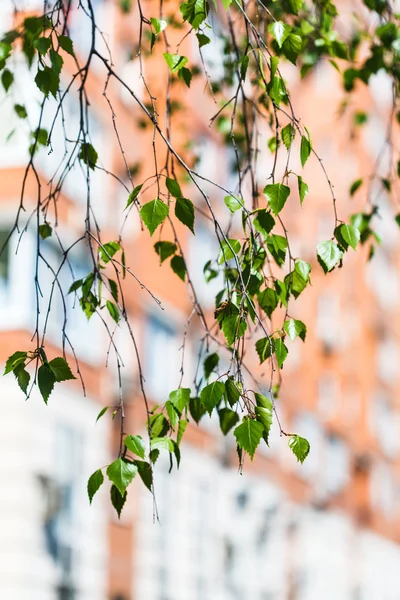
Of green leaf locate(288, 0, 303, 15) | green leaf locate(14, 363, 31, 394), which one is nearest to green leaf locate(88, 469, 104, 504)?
green leaf locate(14, 363, 31, 394)

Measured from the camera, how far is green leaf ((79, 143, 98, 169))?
14.6 ft

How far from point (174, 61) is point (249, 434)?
1427mm

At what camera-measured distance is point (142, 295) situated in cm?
2239

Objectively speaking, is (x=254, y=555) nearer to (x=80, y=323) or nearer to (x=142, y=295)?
(x=142, y=295)

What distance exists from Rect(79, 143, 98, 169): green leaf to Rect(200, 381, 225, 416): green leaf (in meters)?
1.15

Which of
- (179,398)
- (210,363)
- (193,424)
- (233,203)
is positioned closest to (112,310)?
(179,398)

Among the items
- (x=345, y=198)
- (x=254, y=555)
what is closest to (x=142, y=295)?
(x=254, y=555)

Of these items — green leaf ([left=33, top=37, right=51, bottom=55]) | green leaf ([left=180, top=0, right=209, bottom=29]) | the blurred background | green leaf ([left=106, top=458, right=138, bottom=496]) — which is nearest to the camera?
green leaf ([left=106, top=458, right=138, bottom=496])

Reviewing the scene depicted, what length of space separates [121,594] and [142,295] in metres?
5.50

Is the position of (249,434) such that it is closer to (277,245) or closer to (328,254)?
(328,254)

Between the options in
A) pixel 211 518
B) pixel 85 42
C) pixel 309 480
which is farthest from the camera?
pixel 309 480

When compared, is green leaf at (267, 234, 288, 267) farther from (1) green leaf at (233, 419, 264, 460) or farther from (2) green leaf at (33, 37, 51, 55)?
(2) green leaf at (33, 37, 51, 55)

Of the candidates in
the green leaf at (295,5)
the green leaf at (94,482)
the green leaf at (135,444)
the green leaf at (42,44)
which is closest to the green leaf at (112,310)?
the green leaf at (135,444)

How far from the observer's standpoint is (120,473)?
366cm
